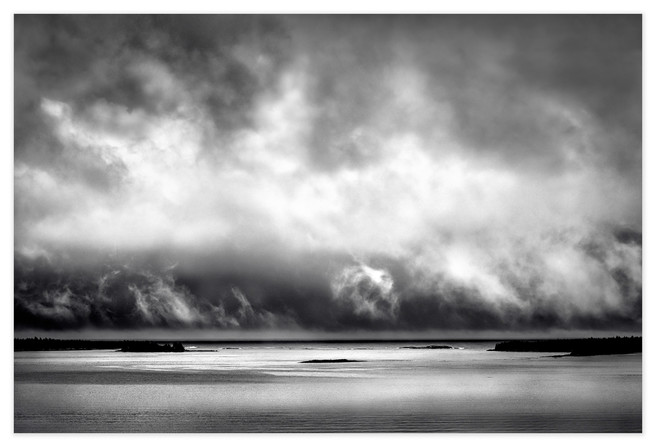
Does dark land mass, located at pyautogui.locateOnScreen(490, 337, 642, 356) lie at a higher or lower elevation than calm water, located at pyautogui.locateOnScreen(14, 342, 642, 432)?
higher

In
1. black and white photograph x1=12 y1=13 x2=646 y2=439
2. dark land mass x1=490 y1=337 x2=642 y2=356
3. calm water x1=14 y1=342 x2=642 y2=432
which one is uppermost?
black and white photograph x1=12 y1=13 x2=646 y2=439

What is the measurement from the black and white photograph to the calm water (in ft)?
0.38

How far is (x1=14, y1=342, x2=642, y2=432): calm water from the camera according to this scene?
495 inches

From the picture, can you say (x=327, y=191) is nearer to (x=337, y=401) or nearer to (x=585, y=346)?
(x=337, y=401)

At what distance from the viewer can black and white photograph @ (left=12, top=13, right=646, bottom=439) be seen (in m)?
12.7

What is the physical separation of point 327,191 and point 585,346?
16.6m

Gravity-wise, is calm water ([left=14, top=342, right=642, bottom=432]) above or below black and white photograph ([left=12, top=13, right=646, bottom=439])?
below

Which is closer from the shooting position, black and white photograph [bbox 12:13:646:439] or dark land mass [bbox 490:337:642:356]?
black and white photograph [bbox 12:13:646:439]

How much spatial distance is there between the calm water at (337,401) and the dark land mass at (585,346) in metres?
0.32

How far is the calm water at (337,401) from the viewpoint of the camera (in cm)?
1258

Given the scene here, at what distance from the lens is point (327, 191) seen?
14227 mm

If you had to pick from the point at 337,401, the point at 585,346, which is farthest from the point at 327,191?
the point at 585,346

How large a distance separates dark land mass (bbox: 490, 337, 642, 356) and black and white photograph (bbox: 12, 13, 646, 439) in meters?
0.27
